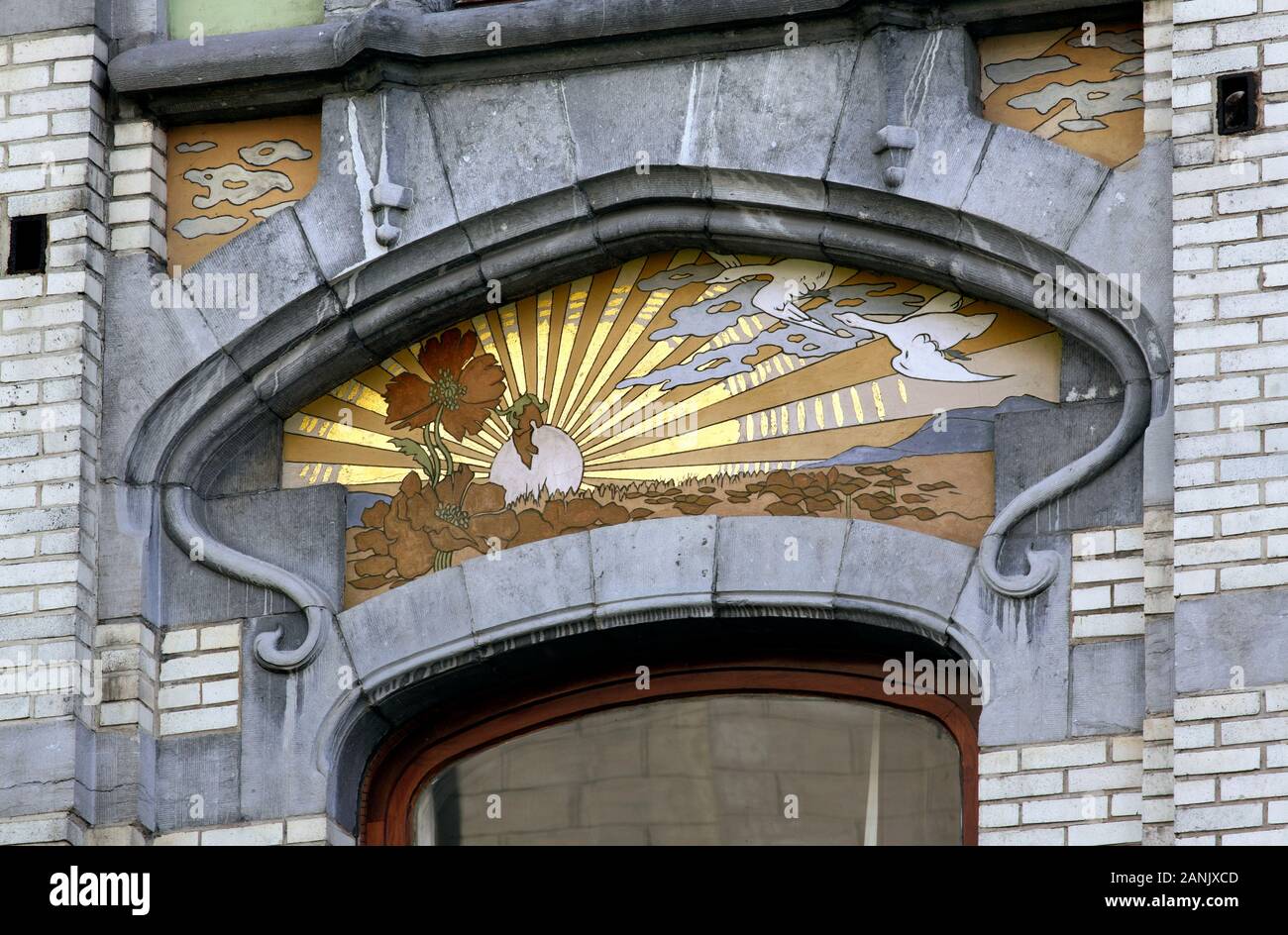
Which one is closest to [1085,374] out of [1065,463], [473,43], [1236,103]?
[1065,463]

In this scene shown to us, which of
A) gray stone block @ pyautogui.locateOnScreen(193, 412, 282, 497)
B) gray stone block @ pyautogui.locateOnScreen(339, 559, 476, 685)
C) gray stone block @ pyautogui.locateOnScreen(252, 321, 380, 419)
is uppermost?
gray stone block @ pyautogui.locateOnScreen(252, 321, 380, 419)

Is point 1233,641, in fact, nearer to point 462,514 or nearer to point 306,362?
point 462,514

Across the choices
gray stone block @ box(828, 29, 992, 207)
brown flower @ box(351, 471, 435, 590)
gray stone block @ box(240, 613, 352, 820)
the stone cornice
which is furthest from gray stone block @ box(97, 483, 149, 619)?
gray stone block @ box(828, 29, 992, 207)

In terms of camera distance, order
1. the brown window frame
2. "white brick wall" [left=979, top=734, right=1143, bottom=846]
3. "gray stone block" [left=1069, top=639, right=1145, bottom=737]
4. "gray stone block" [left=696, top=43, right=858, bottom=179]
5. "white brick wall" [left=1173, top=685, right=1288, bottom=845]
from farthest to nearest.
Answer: "gray stone block" [left=696, top=43, right=858, bottom=179] → the brown window frame → "gray stone block" [left=1069, top=639, right=1145, bottom=737] → "white brick wall" [left=979, top=734, right=1143, bottom=846] → "white brick wall" [left=1173, top=685, right=1288, bottom=845]

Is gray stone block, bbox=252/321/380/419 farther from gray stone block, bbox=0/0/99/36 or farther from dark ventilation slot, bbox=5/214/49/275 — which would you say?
gray stone block, bbox=0/0/99/36

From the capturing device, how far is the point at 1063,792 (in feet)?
37.1

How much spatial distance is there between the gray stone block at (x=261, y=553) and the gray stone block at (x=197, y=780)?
474mm

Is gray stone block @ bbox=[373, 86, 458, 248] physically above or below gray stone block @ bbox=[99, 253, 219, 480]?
above

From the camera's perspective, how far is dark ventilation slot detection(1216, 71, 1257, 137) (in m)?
11.8

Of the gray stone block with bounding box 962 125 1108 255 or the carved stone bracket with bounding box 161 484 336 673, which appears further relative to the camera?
the carved stone bracket with bounding box 161 484 336 673

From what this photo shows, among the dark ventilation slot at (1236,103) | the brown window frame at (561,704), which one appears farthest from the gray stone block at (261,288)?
the dark ventilation slot at (1236,103)

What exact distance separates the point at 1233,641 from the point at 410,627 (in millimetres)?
2923

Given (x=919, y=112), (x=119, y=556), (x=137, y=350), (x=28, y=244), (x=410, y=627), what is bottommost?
(x=410, y=627)

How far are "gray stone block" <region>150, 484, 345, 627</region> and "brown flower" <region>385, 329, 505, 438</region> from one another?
416 mm
